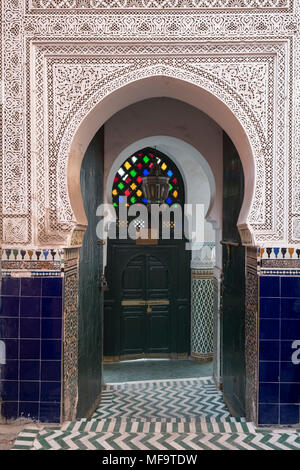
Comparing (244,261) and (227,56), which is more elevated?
(227,56)

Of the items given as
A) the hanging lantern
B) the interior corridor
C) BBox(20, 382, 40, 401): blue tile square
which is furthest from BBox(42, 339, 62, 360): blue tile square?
the hanging lantern

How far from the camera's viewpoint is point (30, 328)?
234cm

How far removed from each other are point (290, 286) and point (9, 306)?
165cm

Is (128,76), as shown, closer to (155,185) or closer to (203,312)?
(155,185)

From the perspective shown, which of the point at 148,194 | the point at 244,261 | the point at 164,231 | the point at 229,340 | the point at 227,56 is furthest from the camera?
the point at 164,231

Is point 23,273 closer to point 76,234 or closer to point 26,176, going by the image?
point 76,234

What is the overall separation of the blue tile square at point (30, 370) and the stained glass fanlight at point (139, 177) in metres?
3.34

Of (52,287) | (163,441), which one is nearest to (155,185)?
(52,287)

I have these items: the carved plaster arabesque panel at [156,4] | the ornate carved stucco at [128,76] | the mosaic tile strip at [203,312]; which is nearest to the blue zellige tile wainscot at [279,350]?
the ornate carved stucco at [128,76]

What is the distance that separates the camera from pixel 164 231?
5.51 metres

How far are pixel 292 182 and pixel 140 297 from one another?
355 cm

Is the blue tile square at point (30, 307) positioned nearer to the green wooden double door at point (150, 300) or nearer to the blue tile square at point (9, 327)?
the blue tile square at point (9, 327)
